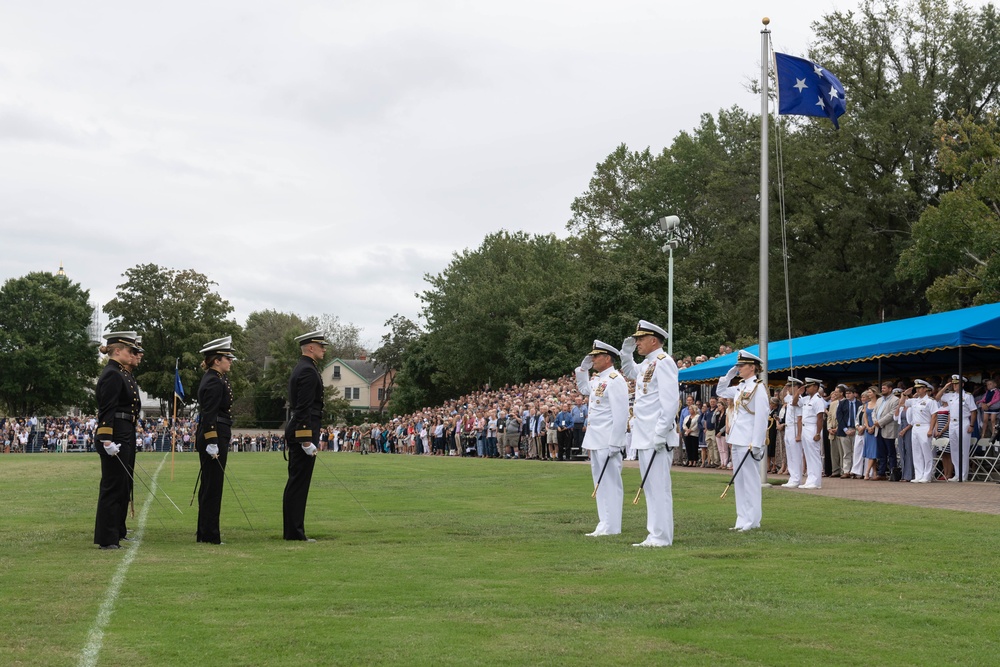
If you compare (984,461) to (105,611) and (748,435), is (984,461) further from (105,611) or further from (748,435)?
(105,611)

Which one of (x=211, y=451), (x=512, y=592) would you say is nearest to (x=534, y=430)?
(x=211, y=451)

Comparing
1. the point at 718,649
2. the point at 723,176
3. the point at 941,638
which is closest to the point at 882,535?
the point at 941,638

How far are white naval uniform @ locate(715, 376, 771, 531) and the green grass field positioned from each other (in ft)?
1.40

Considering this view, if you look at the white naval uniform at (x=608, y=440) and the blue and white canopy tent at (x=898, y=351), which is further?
the blue and white canopy tent at (x=898, y=351)

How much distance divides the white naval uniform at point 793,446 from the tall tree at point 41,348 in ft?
276

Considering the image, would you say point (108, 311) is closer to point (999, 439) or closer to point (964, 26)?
point (964, 26)

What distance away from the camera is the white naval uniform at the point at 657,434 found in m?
11.8

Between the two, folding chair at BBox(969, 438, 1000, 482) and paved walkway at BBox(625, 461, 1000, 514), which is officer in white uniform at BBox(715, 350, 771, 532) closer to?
paved walkway at BBox(625, 461, 1000, 514)

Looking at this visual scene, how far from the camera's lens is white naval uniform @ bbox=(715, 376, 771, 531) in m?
13.5

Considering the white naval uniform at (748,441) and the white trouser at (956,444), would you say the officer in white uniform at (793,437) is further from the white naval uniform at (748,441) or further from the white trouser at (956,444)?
the white naval uniform at (748,441)

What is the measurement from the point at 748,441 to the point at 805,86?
11134 millimetres

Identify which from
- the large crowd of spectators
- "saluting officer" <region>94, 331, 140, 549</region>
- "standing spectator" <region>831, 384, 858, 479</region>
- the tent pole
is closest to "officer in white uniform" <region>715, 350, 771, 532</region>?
the large crowd of spectators

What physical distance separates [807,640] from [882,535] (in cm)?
622

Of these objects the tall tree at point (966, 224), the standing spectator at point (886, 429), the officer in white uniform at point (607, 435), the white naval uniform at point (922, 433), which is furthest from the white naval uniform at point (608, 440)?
the tall tree at point (966, 224)
